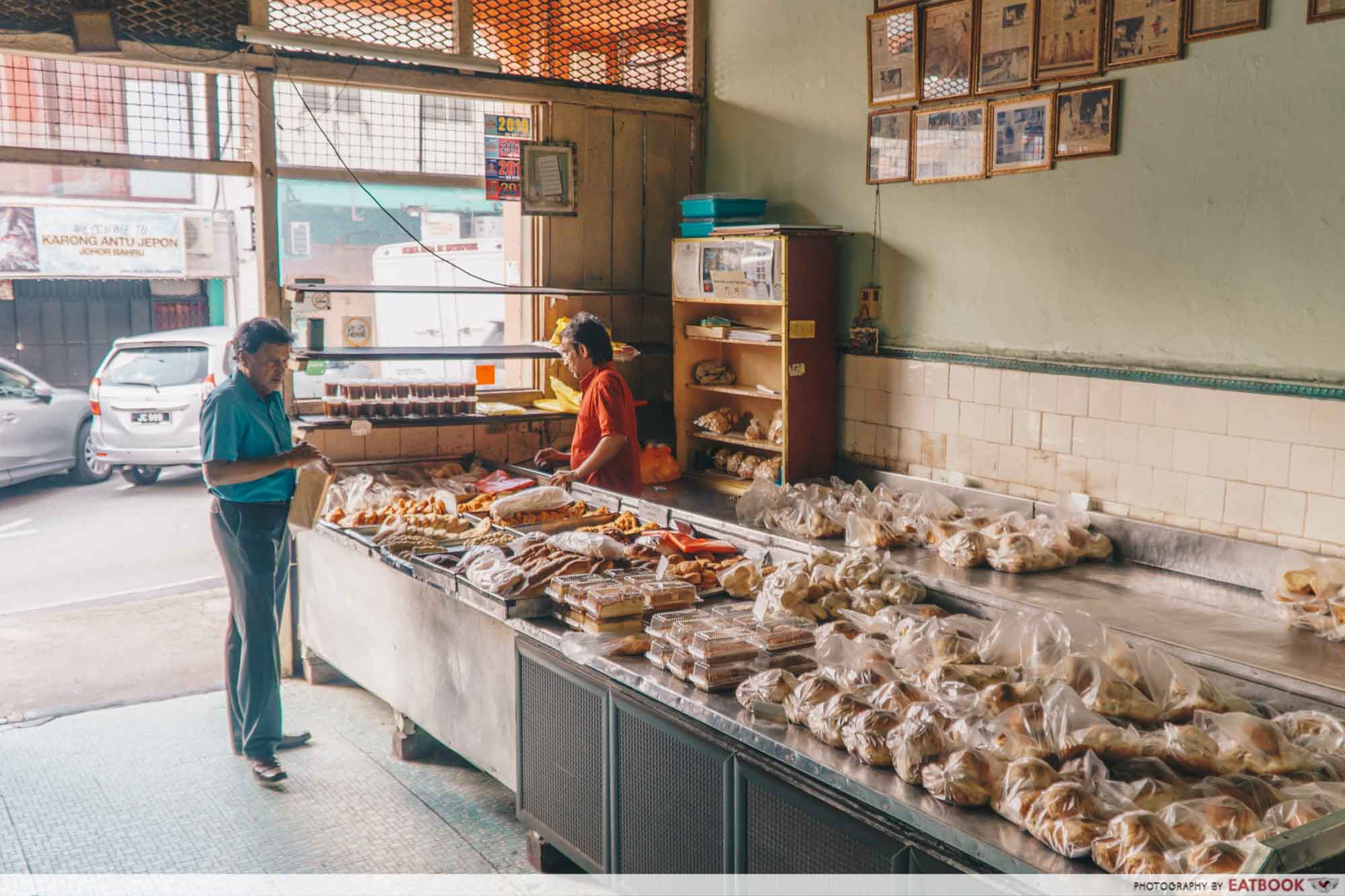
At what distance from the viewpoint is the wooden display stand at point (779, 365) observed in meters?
5.57

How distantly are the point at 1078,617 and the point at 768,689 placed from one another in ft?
2.93

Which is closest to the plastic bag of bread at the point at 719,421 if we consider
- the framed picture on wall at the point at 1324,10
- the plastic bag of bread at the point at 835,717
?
the framed picture on wall at the point at 1324,10

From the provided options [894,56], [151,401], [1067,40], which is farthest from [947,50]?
[151,401]

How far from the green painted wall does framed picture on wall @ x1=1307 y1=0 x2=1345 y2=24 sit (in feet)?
0.09

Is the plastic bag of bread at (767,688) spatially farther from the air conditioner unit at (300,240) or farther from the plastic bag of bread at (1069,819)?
the air conditioner unit at (300,240)

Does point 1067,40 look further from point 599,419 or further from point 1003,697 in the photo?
point 1003,697

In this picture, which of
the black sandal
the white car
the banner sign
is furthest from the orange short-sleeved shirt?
the white car

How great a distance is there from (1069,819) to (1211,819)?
0.87 ft

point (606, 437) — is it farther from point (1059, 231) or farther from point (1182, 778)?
point (1182, 778)

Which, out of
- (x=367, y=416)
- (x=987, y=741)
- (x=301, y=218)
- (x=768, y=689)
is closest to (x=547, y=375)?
(x=367, y=416)

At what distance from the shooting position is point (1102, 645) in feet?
9.50

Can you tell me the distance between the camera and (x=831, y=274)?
5.70m

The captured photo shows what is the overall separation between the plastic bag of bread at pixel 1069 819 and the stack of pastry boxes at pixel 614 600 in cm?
155

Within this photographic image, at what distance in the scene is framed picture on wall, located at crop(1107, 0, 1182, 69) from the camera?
13.6 feet
